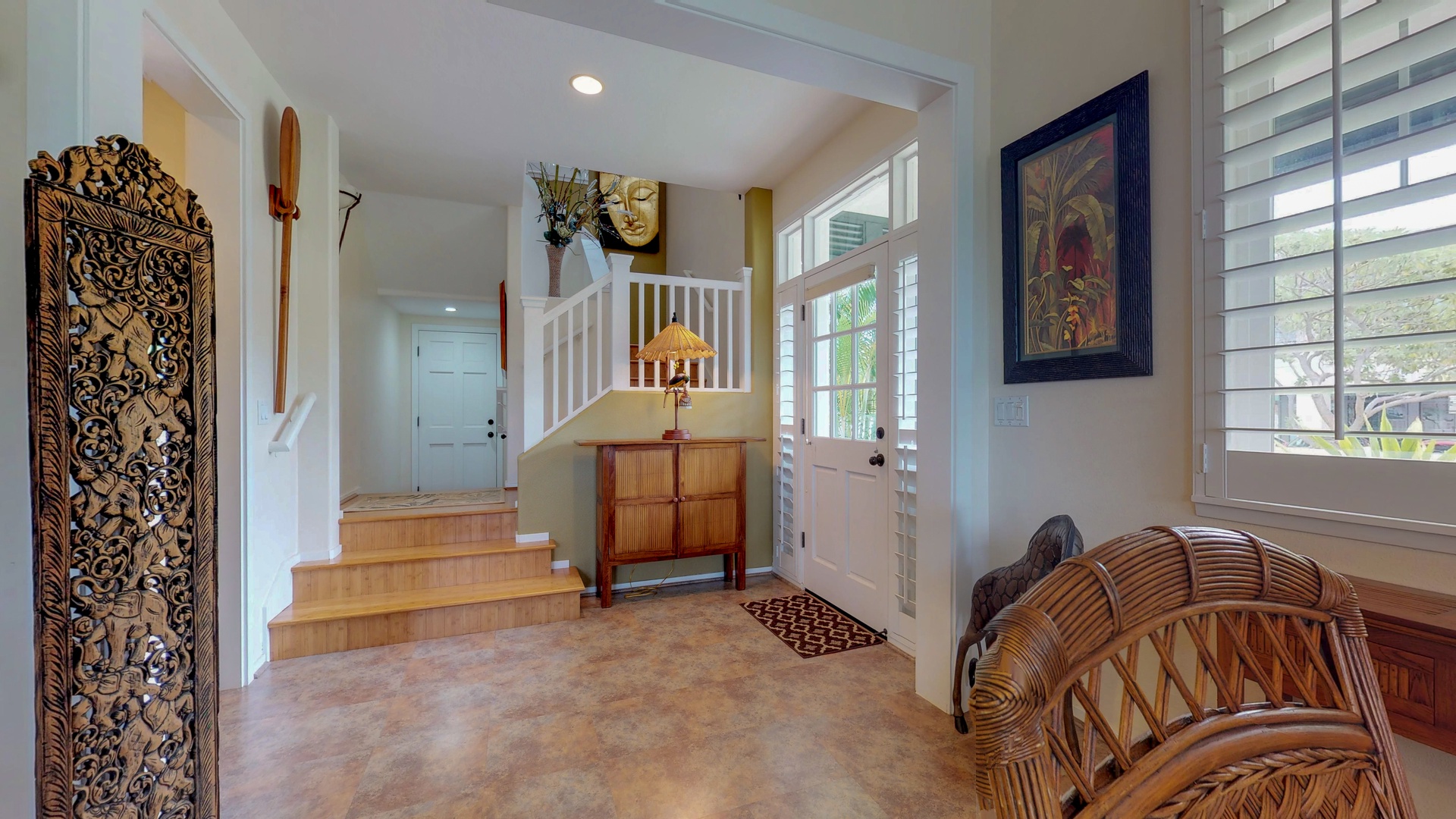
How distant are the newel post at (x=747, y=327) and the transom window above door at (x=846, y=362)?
1.84ft

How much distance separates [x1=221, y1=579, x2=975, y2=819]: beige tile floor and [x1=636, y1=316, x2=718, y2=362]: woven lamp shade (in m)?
1.59

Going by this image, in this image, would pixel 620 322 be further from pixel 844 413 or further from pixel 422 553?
pixel 422 553

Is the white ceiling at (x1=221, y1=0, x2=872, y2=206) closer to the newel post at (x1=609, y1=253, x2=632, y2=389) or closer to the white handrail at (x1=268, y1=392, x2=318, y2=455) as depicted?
the newel post at (x1=609, y1=253, x2=632, y2=389)

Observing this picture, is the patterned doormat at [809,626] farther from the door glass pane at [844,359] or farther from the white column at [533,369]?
the white column at [533,369]

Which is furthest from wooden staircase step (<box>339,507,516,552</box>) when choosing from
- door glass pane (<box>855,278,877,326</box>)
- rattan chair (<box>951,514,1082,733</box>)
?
rattan chair (<box>951,514,1082,733</box>)

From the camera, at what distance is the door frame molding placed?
557cm

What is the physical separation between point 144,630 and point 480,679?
4.57ft

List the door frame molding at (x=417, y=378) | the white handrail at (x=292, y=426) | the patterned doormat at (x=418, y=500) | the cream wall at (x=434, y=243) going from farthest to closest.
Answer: the door frame molding at (x=417, y=378) → the cream wall at (x=434, y=243) → the patterned doormat at (x=418, y=500) → the white handrail at (x=292, y=426)

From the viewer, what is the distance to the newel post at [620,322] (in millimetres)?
3645

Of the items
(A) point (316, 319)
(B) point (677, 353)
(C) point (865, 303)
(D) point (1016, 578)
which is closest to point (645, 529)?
(B) point (677, 353)

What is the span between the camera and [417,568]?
10.5 feet

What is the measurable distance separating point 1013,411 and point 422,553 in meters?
3.20

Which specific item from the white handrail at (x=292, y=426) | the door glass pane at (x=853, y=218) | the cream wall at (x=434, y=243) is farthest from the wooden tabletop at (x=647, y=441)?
the cream wall at (x=434, y=243)

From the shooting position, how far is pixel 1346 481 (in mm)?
1205
